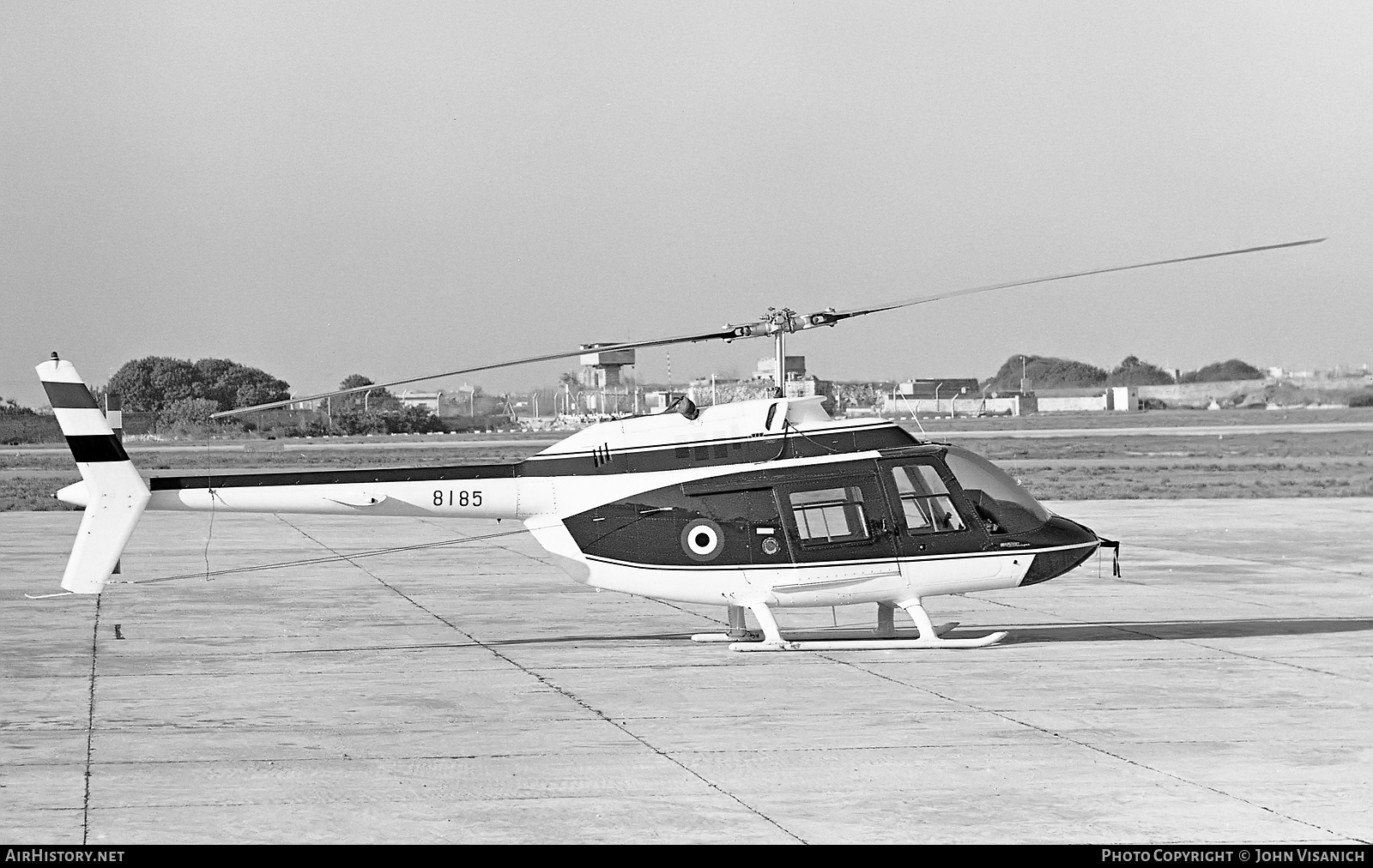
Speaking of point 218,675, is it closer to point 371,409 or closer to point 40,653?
point 40,653

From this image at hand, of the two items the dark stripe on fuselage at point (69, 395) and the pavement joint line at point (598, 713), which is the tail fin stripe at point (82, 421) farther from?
the pavement joint line at point (598, 713)

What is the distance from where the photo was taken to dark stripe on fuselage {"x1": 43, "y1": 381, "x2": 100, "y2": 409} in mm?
13461

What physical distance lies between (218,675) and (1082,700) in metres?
7.52

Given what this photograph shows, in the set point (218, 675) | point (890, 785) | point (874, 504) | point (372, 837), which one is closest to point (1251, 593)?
point (874, 504)

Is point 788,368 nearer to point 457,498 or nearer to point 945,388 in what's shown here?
point 457,498

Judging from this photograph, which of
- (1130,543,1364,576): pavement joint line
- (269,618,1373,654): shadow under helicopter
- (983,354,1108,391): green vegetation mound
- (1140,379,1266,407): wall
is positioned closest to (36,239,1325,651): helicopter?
(269,618,1373,654): shadow under helicopter

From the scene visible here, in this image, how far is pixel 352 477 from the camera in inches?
581

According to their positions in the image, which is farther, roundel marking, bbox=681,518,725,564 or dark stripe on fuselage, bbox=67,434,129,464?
roundel marking, bbox=681,518,725,564

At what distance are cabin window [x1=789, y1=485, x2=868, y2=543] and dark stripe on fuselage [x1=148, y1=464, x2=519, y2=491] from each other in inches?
117

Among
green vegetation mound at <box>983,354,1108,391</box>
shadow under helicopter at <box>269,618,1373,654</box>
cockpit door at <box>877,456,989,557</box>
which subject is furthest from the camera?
green vegetation mound at <box>983,354,1108,391</box>

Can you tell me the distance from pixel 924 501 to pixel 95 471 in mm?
7757

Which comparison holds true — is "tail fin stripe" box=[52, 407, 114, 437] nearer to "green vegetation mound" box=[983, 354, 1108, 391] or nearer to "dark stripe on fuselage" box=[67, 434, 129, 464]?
"dark stripe on fuselage" box=[67, 434, 129, 464]

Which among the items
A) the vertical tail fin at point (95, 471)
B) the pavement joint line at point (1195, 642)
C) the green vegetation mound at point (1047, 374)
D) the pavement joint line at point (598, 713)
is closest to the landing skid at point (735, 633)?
the pavement joint line at point (598, 713)

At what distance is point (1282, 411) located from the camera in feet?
377
